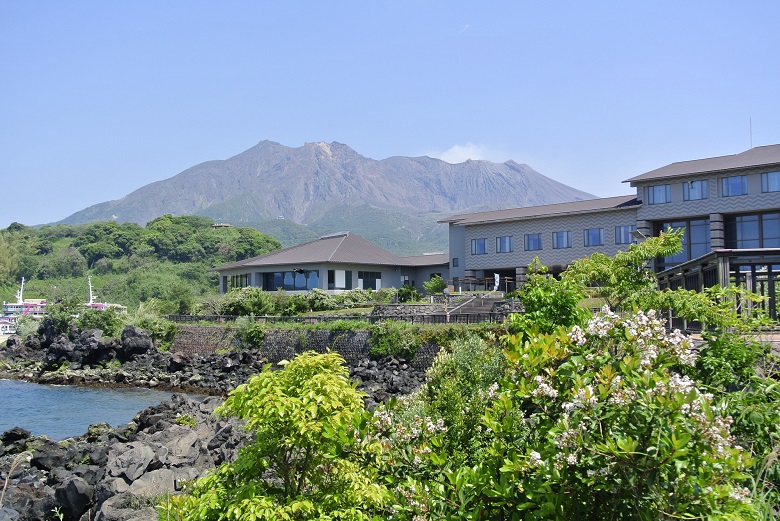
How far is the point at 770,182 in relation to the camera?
3769 centimetres

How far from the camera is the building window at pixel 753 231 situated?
125 ft

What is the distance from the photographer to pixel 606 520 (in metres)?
4.58

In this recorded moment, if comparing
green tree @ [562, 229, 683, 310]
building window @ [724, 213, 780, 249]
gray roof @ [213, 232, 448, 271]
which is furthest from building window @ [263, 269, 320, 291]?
green tree @ [562, 229, 683, 310]

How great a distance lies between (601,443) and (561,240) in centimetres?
4422

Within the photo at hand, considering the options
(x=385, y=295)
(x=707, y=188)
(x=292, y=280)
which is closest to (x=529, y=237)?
(x=385, y=295)

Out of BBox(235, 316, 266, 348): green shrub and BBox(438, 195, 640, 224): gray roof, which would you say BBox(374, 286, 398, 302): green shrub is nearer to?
BBox(438, 195, 640, 224): gray roof

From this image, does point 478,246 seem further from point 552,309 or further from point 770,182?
point 552,309

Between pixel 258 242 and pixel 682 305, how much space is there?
92.7m

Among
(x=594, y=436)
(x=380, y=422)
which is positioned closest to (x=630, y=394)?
(x=594, y=436)

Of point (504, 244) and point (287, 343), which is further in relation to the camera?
point (504, 244)

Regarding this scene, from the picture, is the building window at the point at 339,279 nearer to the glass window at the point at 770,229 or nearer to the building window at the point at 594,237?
the building window at the point at 594,237

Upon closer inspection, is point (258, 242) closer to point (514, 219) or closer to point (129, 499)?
point (514, 219)

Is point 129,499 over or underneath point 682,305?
underneath

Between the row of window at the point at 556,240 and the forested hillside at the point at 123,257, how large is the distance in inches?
1670
